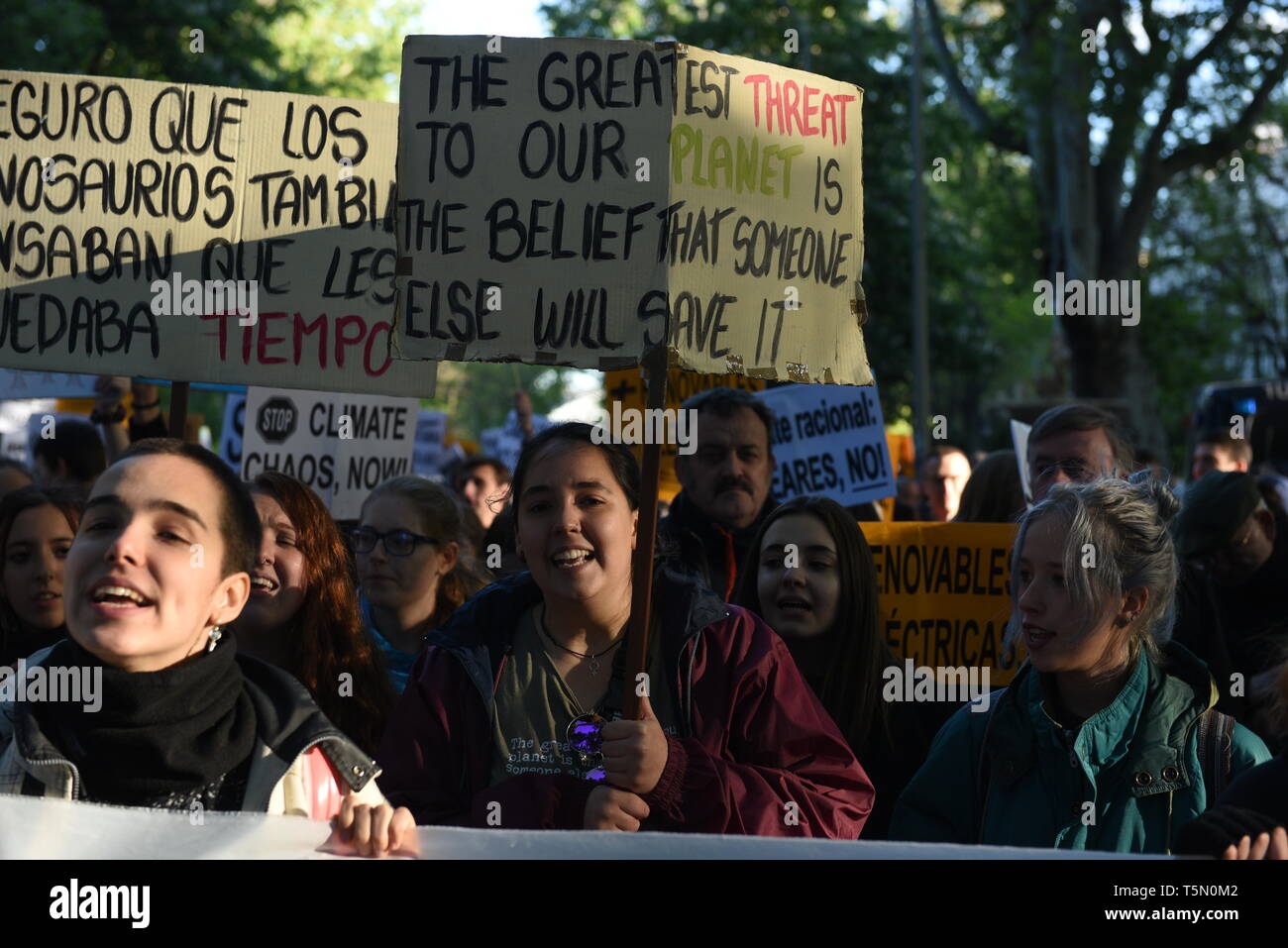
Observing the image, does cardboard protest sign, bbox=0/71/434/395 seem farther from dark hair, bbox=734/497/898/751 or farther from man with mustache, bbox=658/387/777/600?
man with mustache, bbox=658/387/777/600

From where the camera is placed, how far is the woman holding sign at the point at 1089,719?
10.6ft

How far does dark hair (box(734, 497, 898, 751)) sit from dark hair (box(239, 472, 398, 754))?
3.79 ft

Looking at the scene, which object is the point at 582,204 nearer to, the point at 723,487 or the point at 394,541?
the point at 394,541

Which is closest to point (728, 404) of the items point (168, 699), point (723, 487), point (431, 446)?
point (723, 487)

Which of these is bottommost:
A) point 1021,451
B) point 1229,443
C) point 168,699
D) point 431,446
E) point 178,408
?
point 168,699

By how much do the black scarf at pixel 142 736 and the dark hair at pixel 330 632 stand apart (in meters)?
1.47

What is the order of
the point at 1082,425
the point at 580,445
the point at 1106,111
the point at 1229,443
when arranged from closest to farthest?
the point at 580,445
the point at 1082,425
the point at 1229,443
the point at 1106,111

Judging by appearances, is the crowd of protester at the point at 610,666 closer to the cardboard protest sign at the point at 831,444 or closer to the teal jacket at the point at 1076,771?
the teal jacket at the point at 1076,771

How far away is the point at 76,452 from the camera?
680 cm

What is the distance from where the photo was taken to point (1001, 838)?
331 centimetres

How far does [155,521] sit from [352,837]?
2.02ft

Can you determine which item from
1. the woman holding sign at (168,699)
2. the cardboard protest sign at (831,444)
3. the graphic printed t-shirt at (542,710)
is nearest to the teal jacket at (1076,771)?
the graphic printed t-shirt at (542,710)

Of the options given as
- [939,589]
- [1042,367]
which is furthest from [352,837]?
[1042,367]

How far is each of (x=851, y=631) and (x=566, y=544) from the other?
1347 mm
